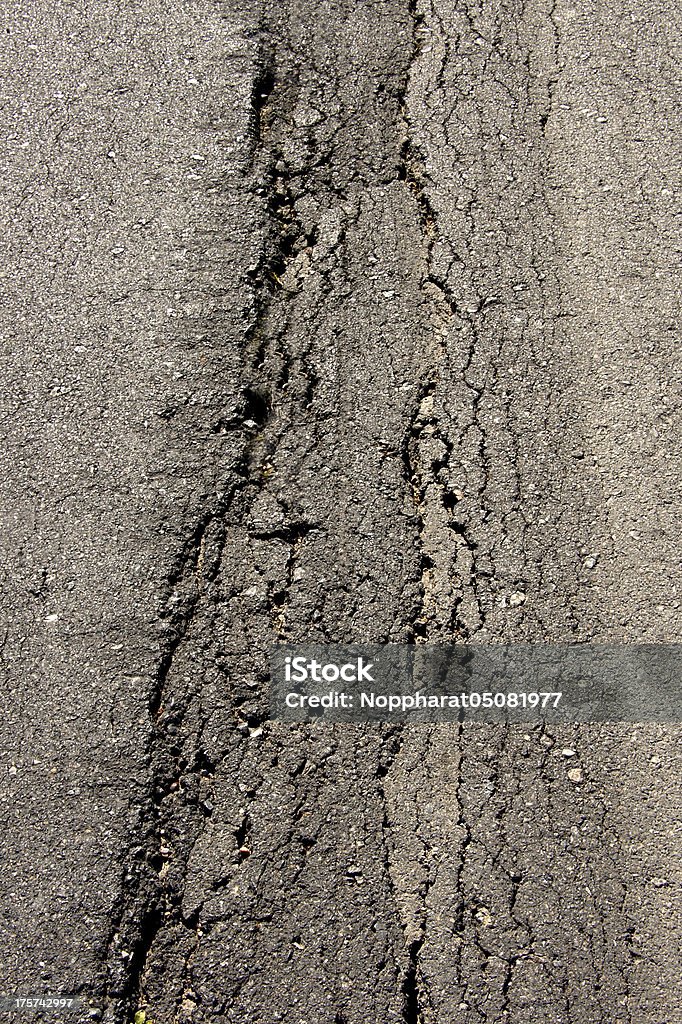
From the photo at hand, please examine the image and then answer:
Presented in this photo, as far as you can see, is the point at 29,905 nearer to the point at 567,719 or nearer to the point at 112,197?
the point at 567,719

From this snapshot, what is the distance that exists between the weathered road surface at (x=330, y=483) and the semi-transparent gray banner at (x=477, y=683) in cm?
6

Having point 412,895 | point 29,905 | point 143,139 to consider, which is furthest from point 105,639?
point 143,139

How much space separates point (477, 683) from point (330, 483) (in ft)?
2.94

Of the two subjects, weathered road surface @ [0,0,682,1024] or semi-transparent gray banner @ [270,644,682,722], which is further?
semi-transparent gray banner @ [270,644,682,722]

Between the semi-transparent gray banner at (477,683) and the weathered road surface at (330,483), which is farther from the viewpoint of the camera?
the semi-transparent gray banner at (477,683)

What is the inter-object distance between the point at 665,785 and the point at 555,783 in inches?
13.0

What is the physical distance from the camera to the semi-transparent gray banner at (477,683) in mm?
3064

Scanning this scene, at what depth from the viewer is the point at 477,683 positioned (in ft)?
10.2

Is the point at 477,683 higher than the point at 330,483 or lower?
lower

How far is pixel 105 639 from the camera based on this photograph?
10.5ft

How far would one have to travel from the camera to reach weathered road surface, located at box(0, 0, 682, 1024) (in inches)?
106

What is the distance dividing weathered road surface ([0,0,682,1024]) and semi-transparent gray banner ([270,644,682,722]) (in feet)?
0.20

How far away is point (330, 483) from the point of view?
3510 millimetres

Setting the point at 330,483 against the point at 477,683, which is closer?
the point at 477,683
